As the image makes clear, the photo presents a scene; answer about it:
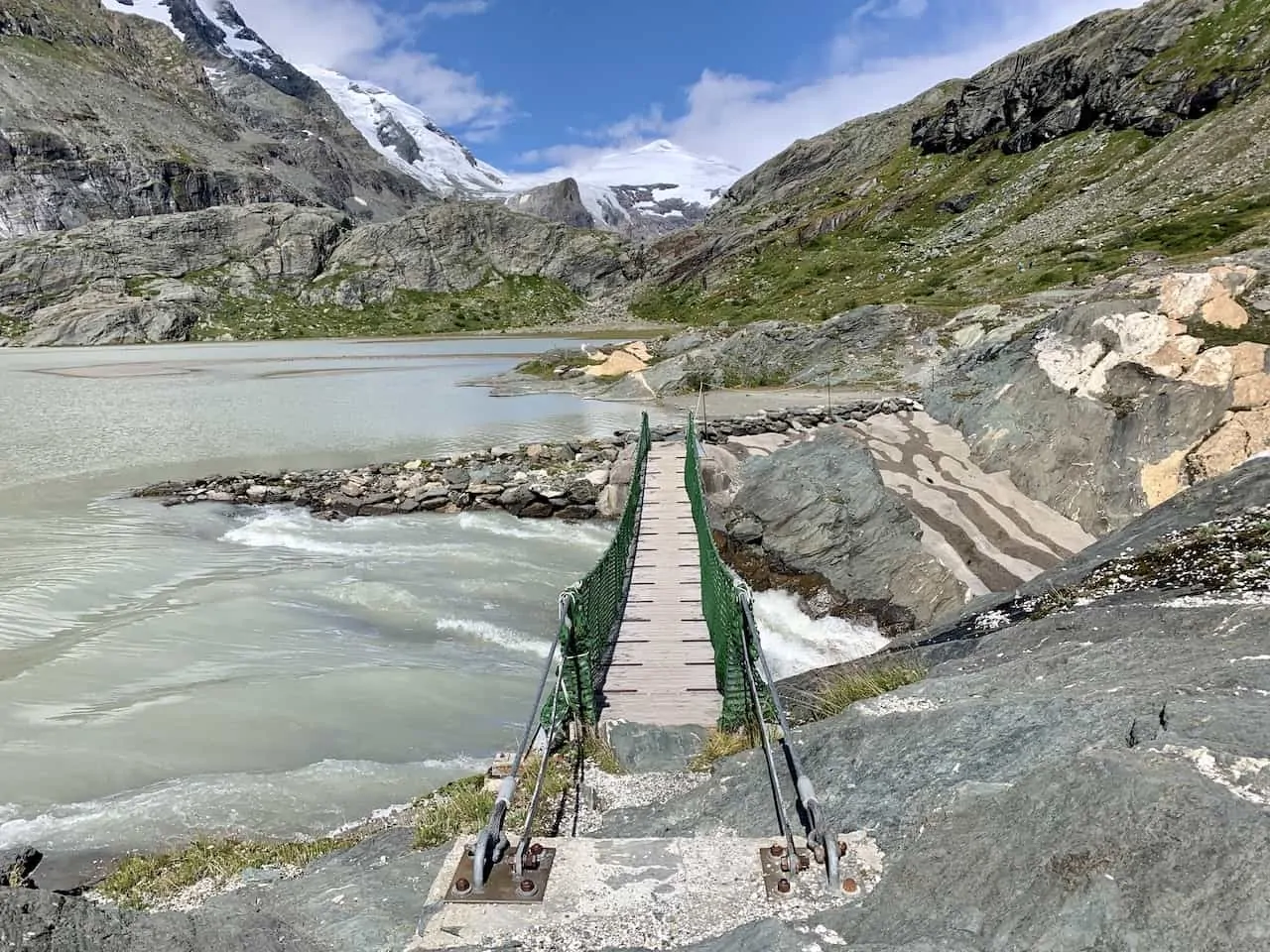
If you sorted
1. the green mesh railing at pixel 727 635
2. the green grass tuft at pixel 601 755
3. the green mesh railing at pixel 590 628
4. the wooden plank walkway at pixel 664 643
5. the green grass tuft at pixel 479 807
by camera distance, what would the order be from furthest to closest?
the wooden plank walkway at pixel 664 643
the green mesh railing at pixel 590 628
the green mesh railing at pixel 727 635
the green grass tuft at pixel 601 755
the green grass tuft at pixel 479 807

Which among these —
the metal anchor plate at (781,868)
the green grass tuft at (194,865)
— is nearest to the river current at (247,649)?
the green grass tuft at (194,865)

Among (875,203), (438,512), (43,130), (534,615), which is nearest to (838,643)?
(534,615)

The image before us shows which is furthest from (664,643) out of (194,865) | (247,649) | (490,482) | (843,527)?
(490,482)

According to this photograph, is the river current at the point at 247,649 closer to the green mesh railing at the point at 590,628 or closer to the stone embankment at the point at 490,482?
the stone embankment at the point at 490,482

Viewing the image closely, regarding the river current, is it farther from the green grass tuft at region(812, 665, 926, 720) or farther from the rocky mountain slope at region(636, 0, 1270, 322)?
the rocky mountain slope at region(636, 0, 1270, 322)

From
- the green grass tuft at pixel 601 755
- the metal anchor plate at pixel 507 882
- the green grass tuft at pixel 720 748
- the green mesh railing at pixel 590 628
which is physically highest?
the metal anchor plate at pixel 507 882

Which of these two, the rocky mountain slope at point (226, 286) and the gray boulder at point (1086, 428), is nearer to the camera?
the gray boulder at point (1086, 428)

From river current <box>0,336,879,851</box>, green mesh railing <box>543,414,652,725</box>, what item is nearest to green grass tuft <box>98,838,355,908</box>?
river current <box>0,336,879,851</box>
